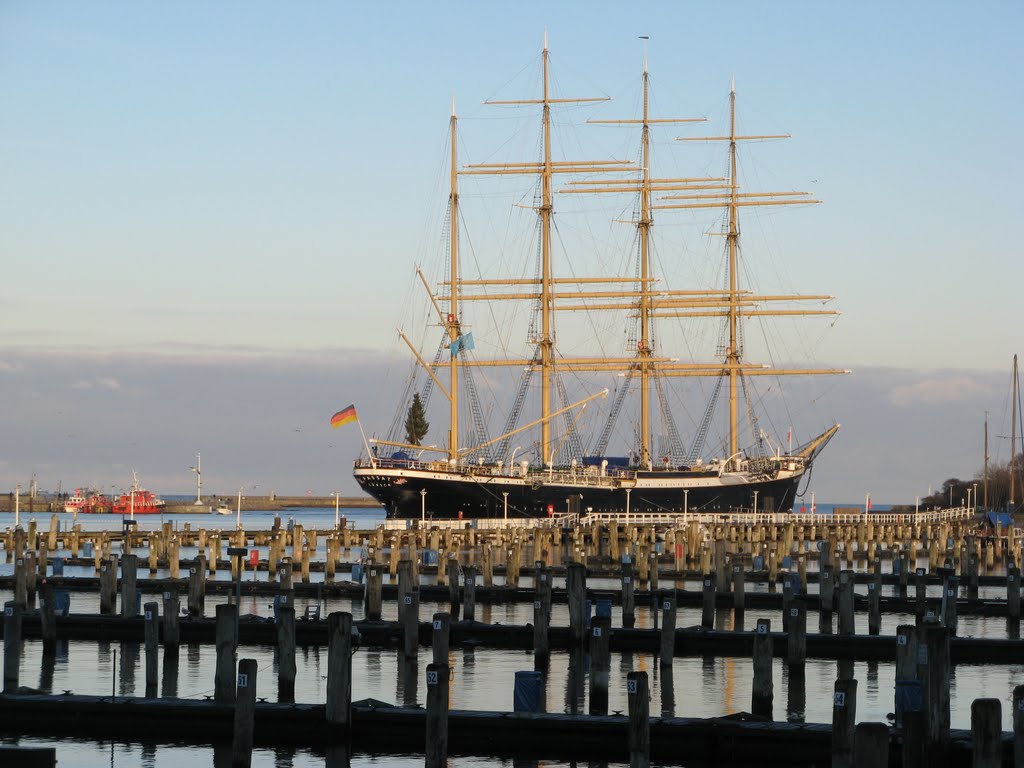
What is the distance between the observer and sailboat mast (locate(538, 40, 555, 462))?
10078 centimetres

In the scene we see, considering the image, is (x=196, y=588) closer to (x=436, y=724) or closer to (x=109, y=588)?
(x=109, y=588)

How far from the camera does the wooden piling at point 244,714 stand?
71.7 ft

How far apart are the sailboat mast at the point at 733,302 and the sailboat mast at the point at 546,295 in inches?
606

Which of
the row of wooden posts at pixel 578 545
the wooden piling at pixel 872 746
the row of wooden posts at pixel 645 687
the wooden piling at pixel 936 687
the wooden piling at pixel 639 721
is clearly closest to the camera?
the wooden piling at pixel 872 746

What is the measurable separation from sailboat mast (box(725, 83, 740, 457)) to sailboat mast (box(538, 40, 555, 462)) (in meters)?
15.4

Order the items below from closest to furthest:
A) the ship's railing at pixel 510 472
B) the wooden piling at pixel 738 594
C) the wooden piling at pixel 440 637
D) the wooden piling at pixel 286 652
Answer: the wooden piling at pixel 286 652
the wooden piling at pixel 440 637
the wooden piling at pixel 738 594
the ship's railing at pixel 510 472

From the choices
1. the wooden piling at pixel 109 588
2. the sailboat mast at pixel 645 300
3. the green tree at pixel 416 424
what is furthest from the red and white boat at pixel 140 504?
the wooden piling at pixel 109 588

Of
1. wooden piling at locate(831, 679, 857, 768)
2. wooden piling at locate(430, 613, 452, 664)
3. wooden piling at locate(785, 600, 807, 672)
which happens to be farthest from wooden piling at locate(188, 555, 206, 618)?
wooden piling at locate(831, 679, 857, 768)

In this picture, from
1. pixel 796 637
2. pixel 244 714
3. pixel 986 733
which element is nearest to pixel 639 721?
pixel 986 733

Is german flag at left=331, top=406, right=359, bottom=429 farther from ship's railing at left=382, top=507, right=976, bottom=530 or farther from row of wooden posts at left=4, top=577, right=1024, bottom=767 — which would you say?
row of wooden posts at left=4, top=577, right=1024, bottom=767

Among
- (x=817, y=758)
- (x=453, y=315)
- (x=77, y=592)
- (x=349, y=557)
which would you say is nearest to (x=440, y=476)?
(x=453, y=315)

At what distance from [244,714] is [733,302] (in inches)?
3694

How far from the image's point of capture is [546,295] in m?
103

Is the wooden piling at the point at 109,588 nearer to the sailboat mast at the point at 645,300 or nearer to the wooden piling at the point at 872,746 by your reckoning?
the wooden piling at the point at 872,746
